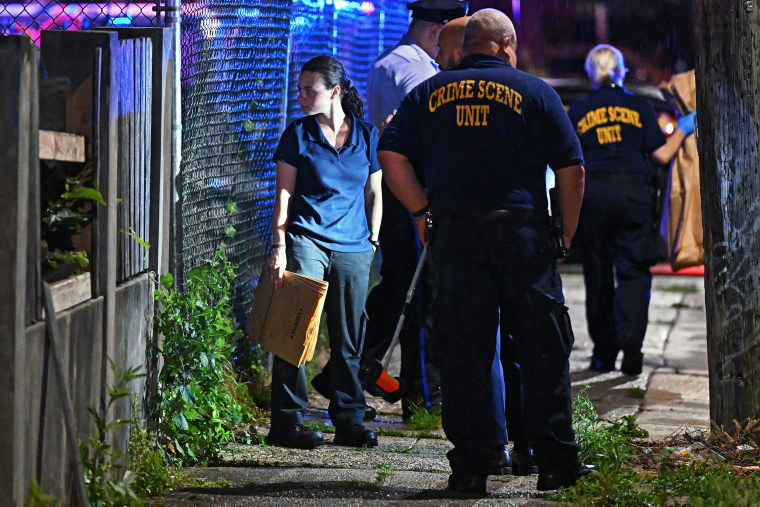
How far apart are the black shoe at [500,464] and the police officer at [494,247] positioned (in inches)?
1.0

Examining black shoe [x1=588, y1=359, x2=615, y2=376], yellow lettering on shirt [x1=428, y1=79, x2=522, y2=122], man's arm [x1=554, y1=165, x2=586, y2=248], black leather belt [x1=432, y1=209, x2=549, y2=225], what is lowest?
black shoe [x1=588, y1=359, x2=615, y2=376]

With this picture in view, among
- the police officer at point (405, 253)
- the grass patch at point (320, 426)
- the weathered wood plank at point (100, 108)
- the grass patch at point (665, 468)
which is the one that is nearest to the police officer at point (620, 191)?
the police officer at point (405, 253)

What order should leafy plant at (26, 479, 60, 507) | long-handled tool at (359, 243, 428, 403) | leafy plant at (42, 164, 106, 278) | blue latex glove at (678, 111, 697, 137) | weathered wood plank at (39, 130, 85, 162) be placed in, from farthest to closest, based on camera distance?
1. blue latex glove at (678, 111, 697, 137)
2. long-handled tool at (359, 243, 428, 403)
3. leafy plant at (42, 164, 106, 278)
4. weathered wood plank at (39, 130, 85, 162)
5. leafy plant at (26, 479, 60, 507)

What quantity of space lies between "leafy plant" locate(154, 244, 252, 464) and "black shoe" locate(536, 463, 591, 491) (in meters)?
1.52

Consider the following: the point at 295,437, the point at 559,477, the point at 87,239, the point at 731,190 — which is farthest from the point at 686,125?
the point at 87,239

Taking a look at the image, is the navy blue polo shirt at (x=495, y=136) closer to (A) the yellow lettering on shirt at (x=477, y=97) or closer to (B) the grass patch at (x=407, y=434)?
(A) the yellow lettering on shirt at (x=477, y=97)

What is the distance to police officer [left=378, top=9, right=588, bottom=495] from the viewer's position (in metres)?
4.46

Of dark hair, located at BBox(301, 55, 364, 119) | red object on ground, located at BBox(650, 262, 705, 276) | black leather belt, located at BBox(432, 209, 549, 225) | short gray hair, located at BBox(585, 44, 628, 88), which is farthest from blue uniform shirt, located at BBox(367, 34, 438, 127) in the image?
red object on ground, located at BBox(650, 262, 705, 276)

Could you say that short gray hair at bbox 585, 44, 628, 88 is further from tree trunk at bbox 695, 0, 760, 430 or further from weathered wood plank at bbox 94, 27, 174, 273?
weathered wood plank at bbox 94, 27, 174, 273

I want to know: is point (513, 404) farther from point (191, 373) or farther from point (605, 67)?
→ point (605, 67)

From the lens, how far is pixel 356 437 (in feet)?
18.3

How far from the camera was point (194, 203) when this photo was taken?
5762 millimetres

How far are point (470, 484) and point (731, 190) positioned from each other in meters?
1.88

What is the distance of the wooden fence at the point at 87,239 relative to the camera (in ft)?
10.9
